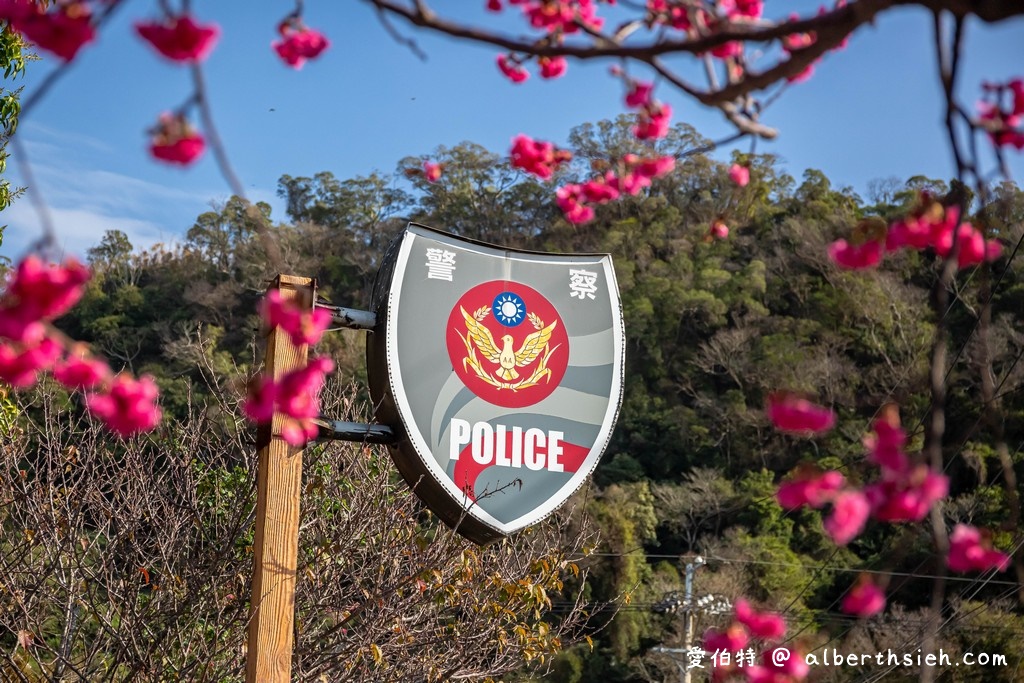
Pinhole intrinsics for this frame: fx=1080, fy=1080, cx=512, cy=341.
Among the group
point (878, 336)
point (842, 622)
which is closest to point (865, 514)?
point (842, 622)

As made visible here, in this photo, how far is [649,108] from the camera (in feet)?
5.78

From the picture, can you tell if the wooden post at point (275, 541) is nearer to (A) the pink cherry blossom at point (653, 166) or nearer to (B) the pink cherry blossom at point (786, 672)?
(A) the pink cherry blossom at point (653, 166)

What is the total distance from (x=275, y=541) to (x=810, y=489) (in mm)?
2121

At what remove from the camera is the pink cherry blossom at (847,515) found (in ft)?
3.72

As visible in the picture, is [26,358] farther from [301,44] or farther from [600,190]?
[600,190]

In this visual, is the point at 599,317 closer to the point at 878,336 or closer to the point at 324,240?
the point at 878,336

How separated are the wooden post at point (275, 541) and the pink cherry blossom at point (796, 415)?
6.14 feet

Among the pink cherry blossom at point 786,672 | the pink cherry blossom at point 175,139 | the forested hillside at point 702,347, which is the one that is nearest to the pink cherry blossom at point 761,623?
the pink cherry blossom at point 786,672

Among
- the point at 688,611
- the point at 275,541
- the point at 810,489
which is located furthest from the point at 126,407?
the point at 688,611

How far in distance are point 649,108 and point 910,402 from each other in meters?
17.9

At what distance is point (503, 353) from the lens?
11.8 feet

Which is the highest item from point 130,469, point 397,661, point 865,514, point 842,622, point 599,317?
point 599,317

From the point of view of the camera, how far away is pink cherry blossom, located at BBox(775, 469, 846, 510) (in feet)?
3.90

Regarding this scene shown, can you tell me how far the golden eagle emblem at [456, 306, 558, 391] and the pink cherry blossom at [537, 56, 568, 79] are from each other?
4.93ft
